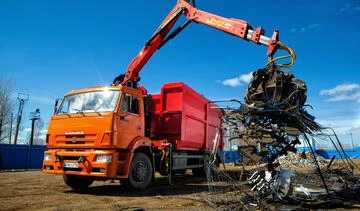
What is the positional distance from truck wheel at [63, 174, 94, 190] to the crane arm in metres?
3.64

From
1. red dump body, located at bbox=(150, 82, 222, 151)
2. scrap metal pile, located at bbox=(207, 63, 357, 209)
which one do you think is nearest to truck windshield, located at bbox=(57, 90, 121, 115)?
red dump body, located at bbox=(150, 82, 222, 151)

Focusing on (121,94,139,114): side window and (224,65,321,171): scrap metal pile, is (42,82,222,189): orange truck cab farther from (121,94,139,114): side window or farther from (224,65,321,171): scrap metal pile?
(224,65,321,171): scrap metal pile

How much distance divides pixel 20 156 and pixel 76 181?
1444cm

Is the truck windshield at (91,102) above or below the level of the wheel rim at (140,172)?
above

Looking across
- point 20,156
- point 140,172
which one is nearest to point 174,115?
point 140,172

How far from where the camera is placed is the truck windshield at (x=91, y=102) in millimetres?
7469

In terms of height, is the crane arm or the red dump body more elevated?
the crane arm

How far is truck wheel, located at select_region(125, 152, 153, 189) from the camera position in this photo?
7495mm

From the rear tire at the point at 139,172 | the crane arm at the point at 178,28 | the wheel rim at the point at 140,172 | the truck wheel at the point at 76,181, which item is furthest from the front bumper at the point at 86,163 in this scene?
the crane arm at the point at 178,28

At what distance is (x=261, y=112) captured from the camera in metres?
5.84

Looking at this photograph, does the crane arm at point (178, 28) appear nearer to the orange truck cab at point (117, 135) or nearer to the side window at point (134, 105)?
the orange truck cab at point (117, 135)

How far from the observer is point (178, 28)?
416 inches

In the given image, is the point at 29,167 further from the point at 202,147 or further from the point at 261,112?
the point at 261,112

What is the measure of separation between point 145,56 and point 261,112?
6.05 metres
